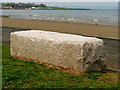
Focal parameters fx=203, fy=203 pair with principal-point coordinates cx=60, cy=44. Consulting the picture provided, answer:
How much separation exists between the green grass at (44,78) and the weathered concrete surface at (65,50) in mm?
387

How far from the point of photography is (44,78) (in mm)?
6441

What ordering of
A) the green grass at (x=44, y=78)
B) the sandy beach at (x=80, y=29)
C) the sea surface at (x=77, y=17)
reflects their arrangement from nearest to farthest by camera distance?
1. the green grass at (x=44, y=78)
2. the sandy beach at (x=80, y=29)
3. the sea surface at (x=77, y=17)

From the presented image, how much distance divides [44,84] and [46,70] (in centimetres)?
169

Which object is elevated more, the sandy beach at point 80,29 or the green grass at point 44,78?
the sandy beach at point 80,29

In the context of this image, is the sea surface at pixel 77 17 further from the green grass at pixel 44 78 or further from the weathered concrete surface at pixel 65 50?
the green grass at pixel 44 78

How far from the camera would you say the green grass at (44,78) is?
5.80m

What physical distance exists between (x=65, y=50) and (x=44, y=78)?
150 centimetres

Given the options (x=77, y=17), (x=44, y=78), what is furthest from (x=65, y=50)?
(x=77, y=17)

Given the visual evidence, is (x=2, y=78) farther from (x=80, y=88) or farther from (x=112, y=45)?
(x=112, y=45)

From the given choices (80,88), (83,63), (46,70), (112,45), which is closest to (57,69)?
(46,70)

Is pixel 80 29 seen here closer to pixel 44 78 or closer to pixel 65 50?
pixel 65 50

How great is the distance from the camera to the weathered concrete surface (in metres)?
7.22

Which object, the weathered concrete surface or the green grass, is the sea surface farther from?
the green grass

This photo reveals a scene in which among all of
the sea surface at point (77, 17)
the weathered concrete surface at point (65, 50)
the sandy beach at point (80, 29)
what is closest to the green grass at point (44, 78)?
the weathered concrete surface at point (65, 50)
